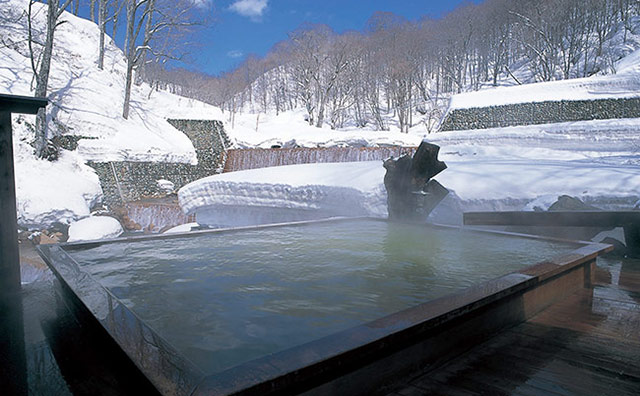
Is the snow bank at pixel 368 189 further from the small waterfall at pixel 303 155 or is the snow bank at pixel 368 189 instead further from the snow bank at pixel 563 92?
the snow bank at pixel 563 92

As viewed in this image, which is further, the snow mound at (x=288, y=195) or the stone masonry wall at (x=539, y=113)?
the stone masonry wall at (x=539, y=113)

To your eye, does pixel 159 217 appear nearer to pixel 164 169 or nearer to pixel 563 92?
pixel 164 169

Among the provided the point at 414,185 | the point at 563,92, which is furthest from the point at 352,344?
the point at 563,92

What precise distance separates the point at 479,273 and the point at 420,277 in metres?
0.41

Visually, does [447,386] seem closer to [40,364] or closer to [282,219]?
[40,364]

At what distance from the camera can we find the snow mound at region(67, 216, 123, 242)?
8.52 metres

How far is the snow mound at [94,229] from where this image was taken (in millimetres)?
8523

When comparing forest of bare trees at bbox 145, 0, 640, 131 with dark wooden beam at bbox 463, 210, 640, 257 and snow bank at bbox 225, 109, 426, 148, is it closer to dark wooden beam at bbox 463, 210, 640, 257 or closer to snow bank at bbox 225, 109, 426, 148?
snow bank at bbox 225, 109, 426, 148

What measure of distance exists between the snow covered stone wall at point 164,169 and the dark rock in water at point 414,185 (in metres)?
10.4

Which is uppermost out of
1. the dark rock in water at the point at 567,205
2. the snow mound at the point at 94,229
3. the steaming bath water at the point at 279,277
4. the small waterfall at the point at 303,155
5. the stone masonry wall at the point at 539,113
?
the stone masonry wall at the point at 539,113

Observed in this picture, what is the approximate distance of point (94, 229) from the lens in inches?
342

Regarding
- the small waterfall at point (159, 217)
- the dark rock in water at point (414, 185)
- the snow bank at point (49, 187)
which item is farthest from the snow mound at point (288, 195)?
the snow bank at point (49, 187)

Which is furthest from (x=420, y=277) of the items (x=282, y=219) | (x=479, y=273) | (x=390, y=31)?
(x=390, y=31)

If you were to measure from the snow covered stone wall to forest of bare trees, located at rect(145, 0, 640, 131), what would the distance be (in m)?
12.2
